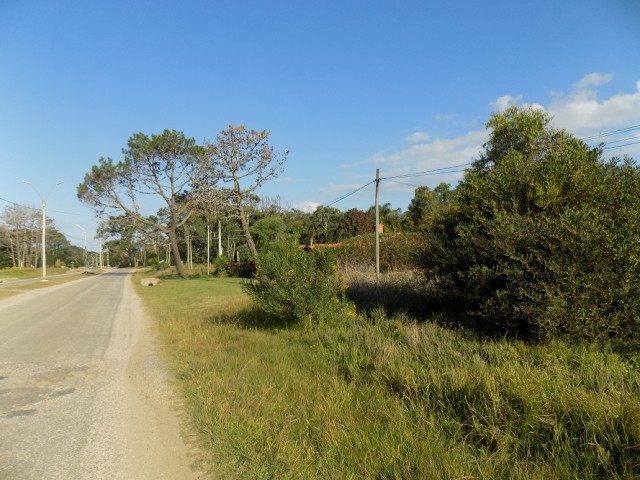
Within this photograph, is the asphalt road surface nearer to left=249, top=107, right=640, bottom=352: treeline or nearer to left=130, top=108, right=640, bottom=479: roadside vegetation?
left=130, top=108, right=640, bottom=479: roadside vegetation

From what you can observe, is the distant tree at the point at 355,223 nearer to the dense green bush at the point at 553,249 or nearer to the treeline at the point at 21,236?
the dense green bush at the point at 553,249

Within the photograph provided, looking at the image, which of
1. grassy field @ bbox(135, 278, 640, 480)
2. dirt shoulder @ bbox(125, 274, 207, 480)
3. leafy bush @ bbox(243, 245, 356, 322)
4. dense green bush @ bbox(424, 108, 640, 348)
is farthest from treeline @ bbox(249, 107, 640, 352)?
dirt shoulder @ bbox(125, 274, 207, 480)

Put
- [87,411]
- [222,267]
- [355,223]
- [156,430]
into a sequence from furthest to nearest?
[355,223], [222,267], [87,411], [156,430]

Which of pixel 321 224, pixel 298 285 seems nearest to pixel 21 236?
pixel 321 224

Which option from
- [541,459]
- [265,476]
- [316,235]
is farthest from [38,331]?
[316,235]

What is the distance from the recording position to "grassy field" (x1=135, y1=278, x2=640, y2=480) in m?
3.28

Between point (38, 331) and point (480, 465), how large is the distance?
427 inches

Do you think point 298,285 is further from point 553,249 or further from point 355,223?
point 355,223

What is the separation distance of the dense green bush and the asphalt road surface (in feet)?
14.5

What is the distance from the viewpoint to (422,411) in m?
4.20

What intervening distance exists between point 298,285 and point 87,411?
4.53 m

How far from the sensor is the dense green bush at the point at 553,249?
5.36 meters

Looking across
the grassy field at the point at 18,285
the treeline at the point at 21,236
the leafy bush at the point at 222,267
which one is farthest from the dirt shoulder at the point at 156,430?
the treeline at the point at 21,236

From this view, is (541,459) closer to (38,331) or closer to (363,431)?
(363,431)
